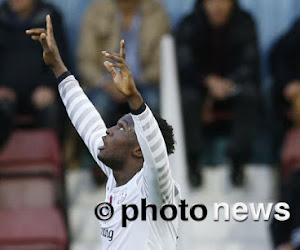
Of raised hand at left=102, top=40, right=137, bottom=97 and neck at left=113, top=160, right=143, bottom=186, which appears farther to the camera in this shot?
neck at left=113, top=160, right=143, bottom=186

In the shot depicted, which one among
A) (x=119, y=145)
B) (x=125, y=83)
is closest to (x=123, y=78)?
(x=125, y=83)

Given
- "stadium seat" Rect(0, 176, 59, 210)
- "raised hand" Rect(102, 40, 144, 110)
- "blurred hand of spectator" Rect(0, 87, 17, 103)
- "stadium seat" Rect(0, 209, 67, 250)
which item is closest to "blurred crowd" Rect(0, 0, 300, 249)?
"blurred hand of spectator" Rect(0, 87, 17, 103)

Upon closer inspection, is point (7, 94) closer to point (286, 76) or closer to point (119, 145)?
point (286, 76)

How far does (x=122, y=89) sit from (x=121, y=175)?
0.49 m

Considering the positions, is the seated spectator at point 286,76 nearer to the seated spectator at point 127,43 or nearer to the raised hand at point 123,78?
the seated spectator at point 127,43

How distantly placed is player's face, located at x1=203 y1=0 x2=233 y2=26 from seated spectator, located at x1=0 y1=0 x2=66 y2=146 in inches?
33.1

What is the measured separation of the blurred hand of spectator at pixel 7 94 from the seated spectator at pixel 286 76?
146cm

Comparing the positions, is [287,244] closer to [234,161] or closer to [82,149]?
[234,161]

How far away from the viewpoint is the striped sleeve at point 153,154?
173 inches

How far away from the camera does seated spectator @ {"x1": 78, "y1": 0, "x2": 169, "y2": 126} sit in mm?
7312

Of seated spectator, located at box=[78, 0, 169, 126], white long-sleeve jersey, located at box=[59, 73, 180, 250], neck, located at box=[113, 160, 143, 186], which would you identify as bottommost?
white long-sleeve jersey, located at box=[59, 73, 180, 250]

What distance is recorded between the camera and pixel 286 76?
292 inches

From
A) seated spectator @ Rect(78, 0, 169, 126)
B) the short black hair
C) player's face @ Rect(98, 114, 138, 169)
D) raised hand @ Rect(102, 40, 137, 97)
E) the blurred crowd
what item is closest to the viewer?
raised hand @ Rect(102, 40, 137, 97)

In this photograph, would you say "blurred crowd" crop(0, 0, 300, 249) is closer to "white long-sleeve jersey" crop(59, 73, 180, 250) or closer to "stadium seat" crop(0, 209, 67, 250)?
"stadium seat" crop(0, 209, 67, 250)
